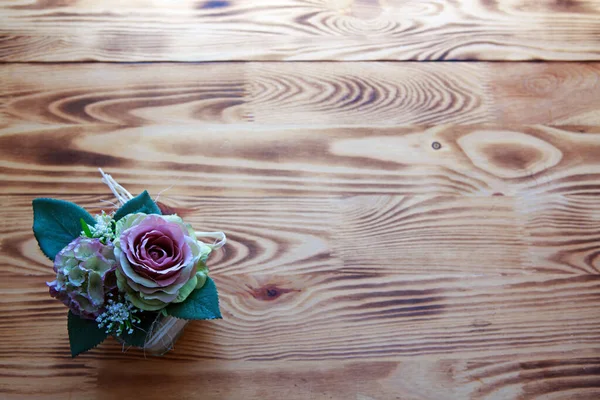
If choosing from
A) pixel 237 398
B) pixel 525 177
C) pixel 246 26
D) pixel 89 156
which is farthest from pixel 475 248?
pixel 89 156

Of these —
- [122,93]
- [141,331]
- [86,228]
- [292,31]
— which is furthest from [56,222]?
[292,31]

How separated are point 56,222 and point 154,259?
0.18m

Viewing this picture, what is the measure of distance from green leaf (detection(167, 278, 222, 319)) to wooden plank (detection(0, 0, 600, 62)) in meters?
0.50

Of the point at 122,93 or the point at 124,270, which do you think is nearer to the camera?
the point at 124,270

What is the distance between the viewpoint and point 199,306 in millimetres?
662

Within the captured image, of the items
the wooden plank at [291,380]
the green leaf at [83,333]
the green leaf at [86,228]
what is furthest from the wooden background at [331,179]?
the green leaf at [86,228]

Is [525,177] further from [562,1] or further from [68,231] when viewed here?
[68,231]

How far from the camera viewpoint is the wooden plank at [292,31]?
0.98 m

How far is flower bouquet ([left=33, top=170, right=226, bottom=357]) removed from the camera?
1.97 feet

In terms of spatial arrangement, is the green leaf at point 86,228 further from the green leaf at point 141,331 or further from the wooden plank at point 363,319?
the wooden plank at point 363,319

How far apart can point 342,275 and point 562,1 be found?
0.73m

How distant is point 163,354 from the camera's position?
0.83 m

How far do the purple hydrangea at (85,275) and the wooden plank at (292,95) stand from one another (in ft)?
1.27

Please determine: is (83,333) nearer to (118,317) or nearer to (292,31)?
(118,317)
